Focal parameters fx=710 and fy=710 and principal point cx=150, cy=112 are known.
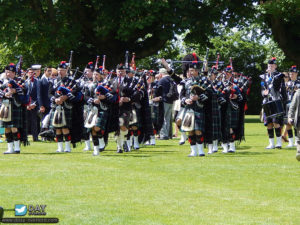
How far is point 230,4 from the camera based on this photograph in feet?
90.6

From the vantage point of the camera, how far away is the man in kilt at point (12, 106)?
1423 cm

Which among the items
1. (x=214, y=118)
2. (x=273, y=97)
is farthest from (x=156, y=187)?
(x=273, y=97)

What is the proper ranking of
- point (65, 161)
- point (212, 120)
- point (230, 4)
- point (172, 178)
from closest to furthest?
1. point (172, 178)
2. point (65, 161)
3. point (212, 120)
4. point (230, 4)

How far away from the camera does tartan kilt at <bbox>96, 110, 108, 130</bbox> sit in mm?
14016

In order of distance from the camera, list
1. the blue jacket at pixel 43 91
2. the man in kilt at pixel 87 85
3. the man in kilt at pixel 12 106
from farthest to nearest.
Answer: the blue jacket at pixel 43 91
the man in kilt at pixel 87 85
the man in kilt at pixel 12 106

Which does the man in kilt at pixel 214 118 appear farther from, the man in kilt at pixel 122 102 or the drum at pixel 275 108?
the man in kilt at pixel 122 102

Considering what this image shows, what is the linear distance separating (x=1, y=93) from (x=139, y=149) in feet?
11.6

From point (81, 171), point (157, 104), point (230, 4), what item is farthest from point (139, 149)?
point (230, 4)

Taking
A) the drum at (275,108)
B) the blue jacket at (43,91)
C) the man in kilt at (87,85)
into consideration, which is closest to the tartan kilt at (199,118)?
the drum at (275,108)

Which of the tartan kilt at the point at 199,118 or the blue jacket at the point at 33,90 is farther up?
the blue jacket at the point at 33,90

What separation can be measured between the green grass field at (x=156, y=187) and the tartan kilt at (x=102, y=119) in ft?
2.12

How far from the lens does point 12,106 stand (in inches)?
565

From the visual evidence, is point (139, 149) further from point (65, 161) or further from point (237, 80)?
point (65, 161)

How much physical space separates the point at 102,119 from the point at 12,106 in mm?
1878
